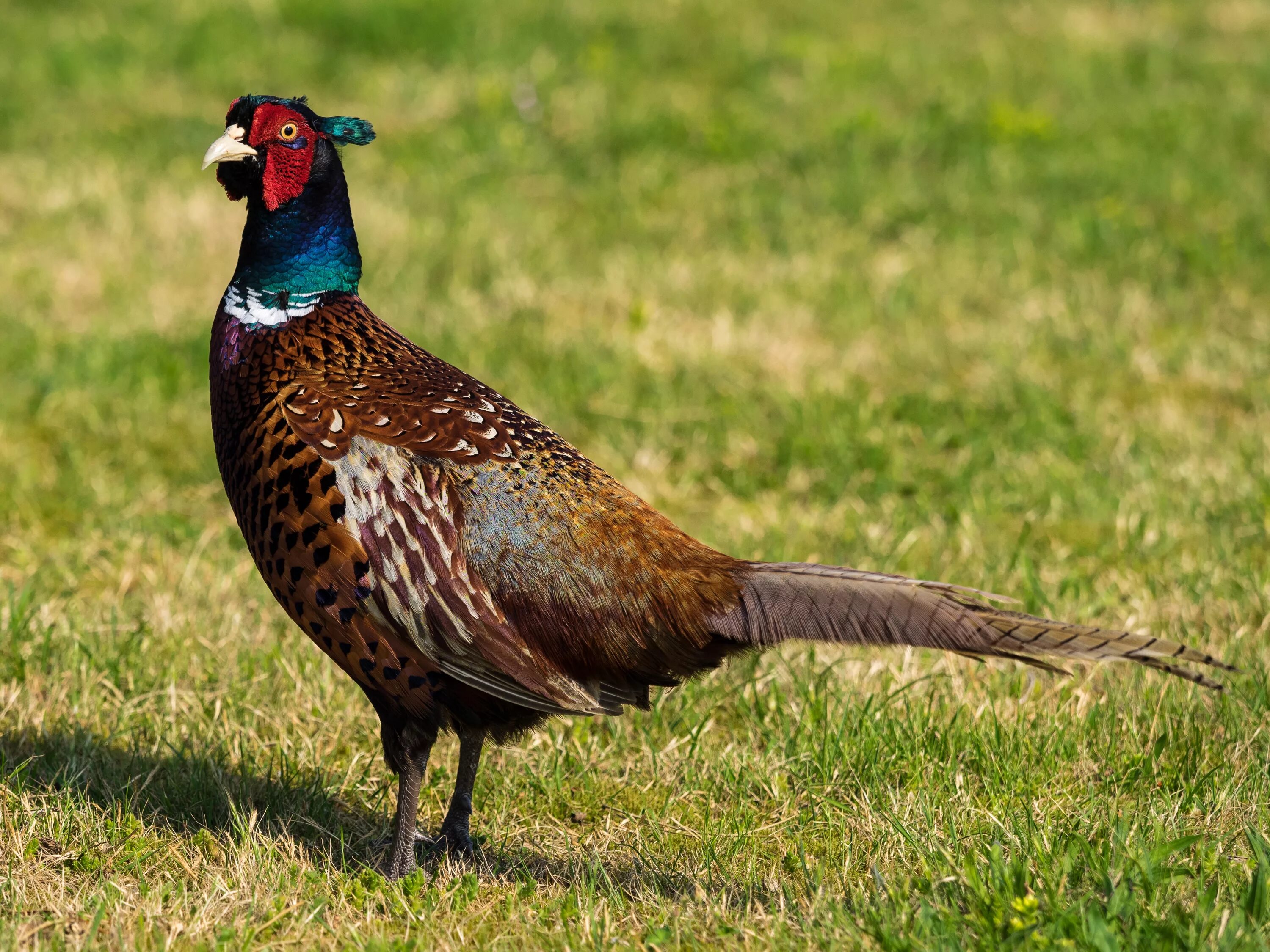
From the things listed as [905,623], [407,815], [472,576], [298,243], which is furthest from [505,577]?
[298,243]

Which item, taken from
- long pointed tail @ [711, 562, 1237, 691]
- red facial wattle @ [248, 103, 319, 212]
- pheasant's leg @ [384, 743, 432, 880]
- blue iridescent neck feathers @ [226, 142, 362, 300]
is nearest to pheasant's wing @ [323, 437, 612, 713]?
pheasant's leg @ [384, 743, 432, 880]

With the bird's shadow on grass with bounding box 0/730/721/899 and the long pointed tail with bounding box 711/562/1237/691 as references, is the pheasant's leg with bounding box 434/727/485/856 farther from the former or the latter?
the long pointed tail with bounding box 711/562/1237/691

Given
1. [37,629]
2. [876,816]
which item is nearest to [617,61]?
[37,629]

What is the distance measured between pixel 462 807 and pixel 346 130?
1.70m

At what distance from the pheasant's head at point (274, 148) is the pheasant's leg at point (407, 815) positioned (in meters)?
1.37

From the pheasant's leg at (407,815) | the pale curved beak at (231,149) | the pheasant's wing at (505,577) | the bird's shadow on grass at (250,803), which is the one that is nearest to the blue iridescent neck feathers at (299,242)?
the pale curved beak at (231,149)

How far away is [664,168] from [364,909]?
684cm

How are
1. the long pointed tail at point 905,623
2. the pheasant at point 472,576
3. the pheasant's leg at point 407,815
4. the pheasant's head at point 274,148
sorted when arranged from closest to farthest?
the long pointed tail at point 905,623
the pheasant at point 472,576
the pheasant's leg at point 407,815
the pheasant's head at point 274,148

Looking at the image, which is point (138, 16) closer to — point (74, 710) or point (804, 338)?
point (804, 338)

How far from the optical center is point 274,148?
11.4ft

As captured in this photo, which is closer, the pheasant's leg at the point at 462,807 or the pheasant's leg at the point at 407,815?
the pheasant's leg at the point at 407,815

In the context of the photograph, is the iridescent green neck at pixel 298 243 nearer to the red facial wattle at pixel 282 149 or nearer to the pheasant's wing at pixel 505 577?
the red facial wattle at pixel 282 149

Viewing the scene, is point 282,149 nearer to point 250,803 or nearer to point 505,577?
point 505,577

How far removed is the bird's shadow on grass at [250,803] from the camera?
3406 mm
